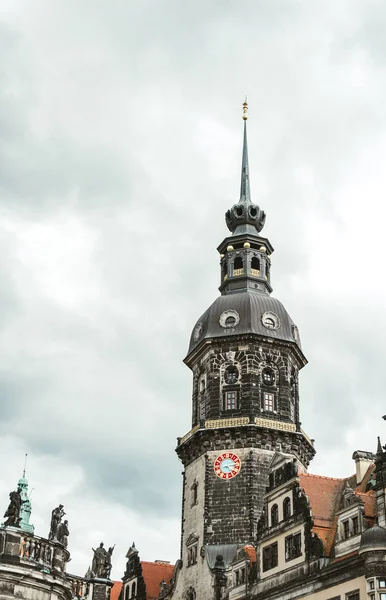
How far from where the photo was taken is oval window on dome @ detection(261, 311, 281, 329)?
60.7 m

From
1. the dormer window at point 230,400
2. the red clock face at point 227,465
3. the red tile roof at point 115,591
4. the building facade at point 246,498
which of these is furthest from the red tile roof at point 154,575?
the dormer window at point 230,400

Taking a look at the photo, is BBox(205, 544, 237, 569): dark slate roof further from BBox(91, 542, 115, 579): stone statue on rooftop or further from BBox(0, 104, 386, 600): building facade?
BBox(91, 542, 115, 579): stone statue on rooftop

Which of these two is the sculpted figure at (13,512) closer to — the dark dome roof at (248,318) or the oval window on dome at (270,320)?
the dark dome roof at (248,318)

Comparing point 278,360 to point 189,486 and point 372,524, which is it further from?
point 372,524

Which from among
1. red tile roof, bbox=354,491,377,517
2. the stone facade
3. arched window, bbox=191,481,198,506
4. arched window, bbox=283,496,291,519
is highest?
arched window, bbox=191,481,198,506

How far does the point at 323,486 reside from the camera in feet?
153

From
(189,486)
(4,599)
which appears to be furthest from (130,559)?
(4,599)

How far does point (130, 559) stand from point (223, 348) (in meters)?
17.5

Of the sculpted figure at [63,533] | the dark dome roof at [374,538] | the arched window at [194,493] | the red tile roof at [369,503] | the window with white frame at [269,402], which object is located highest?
the window with white frame at [269,402]

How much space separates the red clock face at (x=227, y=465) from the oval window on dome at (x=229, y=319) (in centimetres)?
882

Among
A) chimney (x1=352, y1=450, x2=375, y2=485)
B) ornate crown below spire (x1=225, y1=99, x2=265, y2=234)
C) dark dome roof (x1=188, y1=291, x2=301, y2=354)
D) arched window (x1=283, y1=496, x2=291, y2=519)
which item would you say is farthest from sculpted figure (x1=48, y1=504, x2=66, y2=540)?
ornate crown below spire (x1=225, y1=99, x2=265, y2=234)

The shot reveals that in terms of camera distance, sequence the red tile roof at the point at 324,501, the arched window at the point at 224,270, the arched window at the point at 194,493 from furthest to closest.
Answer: the arched window at the point at 224,270
the arched window at the point at 194,493
the red tile roof at the point at 324,501

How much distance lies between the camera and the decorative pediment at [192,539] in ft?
182

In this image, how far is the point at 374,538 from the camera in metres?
37.5
